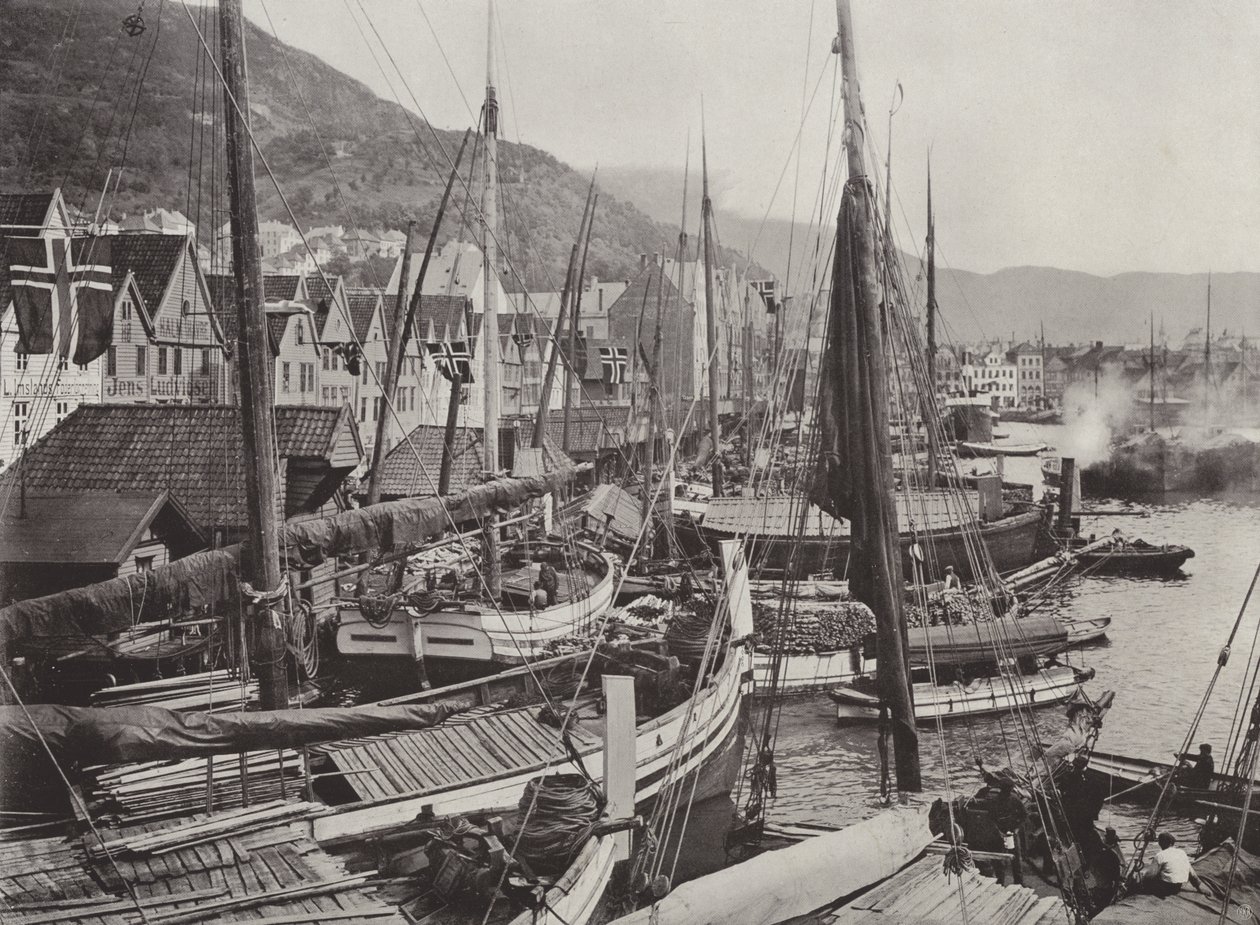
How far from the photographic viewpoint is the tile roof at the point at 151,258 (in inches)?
1596

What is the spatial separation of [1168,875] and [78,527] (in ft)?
60.4

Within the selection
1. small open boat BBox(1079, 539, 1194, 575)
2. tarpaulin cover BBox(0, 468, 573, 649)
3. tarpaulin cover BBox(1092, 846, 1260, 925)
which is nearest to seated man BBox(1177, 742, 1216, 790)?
tarpaulin cover BBox(1092, 846, 1260, 925)

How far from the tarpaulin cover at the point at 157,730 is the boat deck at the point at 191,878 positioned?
1.02 meters

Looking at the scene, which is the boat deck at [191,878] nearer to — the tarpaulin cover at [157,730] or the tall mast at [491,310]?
the tarpaulin cover at [157,730]

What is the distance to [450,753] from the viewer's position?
1507 centimetres

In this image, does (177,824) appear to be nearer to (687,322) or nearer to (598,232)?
(687,322)

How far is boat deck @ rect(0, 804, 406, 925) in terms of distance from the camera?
8812 millimetres

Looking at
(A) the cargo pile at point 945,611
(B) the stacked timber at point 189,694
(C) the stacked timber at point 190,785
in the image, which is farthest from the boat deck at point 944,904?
(A) the cargo pile at point 945,611

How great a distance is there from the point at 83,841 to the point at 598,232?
146 m

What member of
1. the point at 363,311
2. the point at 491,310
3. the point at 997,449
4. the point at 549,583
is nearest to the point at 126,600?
the point at 491,310

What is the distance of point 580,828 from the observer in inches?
422

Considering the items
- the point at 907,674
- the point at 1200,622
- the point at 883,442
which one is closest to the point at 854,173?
the point at 883,442

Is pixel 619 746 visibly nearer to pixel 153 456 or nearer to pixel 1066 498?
pixel 153 456

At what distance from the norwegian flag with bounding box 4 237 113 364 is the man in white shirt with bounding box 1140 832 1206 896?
13891 millimetres
